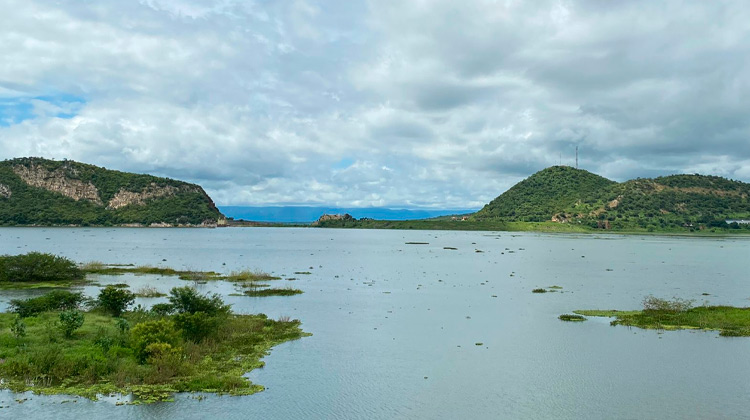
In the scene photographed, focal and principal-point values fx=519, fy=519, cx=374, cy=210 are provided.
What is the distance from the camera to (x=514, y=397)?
23.3 metres

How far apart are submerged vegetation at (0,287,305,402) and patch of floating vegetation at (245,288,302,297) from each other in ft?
58.2

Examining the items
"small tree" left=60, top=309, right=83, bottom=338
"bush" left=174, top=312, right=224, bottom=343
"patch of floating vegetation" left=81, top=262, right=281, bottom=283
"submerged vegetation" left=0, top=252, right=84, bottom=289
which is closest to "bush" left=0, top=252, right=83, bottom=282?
"submerged vegetation" left=0, top=252, right=84, bottom=289

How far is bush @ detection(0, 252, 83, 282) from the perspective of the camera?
5581cm

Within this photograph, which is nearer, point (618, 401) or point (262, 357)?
point (618, 401)

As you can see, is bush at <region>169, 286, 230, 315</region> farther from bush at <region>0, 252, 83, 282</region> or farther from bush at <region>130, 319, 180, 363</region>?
bush at <region>0, 252, 83, 282</region>

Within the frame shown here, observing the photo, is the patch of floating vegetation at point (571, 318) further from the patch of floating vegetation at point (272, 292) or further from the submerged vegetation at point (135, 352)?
the patch of floating vegetation at point (272, 292)

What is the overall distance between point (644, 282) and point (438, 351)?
163 feet

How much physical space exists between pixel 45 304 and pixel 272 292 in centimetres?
2195

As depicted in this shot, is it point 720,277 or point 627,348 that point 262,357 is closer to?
point 627,348

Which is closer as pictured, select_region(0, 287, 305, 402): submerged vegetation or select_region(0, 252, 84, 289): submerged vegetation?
select_region(0, 287, 305, 402): submerged vegetation

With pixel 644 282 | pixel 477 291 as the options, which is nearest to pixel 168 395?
pixel 477 291

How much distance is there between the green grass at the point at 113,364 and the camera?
72.1ft

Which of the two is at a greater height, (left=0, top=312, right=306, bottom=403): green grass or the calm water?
(left=0, top=312, right=306, bottom=403): green grass

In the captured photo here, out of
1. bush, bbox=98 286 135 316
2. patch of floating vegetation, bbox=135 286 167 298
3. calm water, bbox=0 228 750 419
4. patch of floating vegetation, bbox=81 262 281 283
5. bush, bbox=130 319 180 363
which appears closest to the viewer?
calm water, bbox=0 228 750 419
